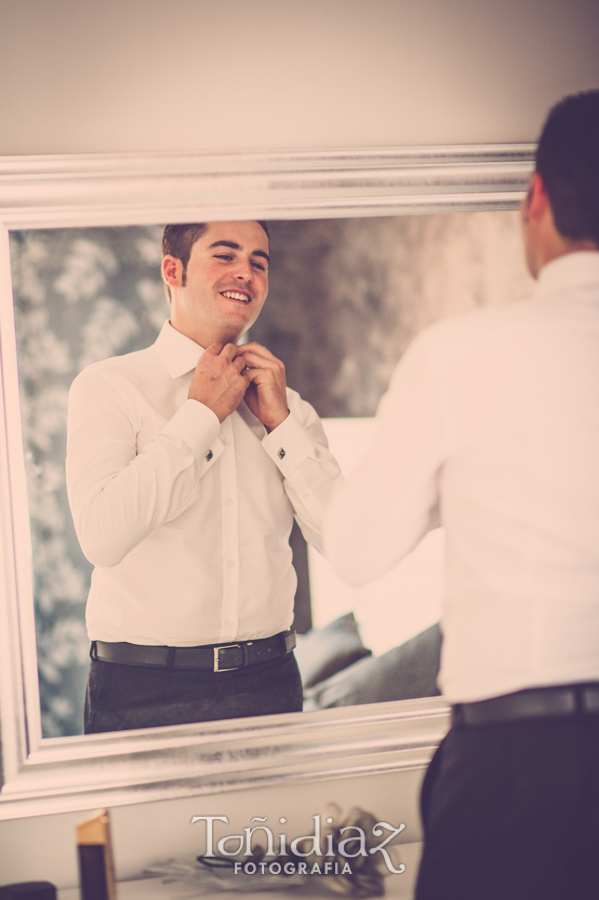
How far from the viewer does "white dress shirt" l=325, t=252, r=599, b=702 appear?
0.76m

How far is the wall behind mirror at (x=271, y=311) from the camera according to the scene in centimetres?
132

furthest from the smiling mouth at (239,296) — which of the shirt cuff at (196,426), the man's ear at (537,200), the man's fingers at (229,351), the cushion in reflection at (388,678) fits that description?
the cushion in reflection at (388,678)

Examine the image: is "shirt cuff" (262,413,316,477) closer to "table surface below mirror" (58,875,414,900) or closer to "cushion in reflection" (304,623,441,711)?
"cushion in reflection" (304,623,441,711)

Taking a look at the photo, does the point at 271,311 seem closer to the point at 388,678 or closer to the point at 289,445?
the point at 289,445

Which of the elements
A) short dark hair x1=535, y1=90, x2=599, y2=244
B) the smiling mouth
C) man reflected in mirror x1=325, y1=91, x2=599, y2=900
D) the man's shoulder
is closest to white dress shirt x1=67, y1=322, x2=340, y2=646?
the man's shoulder

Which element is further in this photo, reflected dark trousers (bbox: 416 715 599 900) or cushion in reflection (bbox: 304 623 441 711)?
cushion in reflection (bbox: 304 623 441 711)

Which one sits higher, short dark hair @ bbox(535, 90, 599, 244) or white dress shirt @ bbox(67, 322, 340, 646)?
short dark hair @ bbox(535, 90, 599, 244)

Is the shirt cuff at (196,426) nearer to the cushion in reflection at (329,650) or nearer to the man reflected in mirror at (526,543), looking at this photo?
the cushion in reflection at (329,650)

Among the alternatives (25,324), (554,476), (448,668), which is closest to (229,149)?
(25,324)

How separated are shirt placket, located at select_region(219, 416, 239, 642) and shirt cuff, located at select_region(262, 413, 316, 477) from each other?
9 cm

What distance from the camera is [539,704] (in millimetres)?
763

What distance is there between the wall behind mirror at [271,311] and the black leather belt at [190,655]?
6cm

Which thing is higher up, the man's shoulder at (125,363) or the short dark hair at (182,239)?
the short dark hair at (182,239)

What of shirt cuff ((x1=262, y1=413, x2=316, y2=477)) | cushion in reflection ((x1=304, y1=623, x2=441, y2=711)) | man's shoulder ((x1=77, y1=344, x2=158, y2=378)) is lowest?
cushion in reflection ((x1=304, y1=623, x2=441, y2=711))
